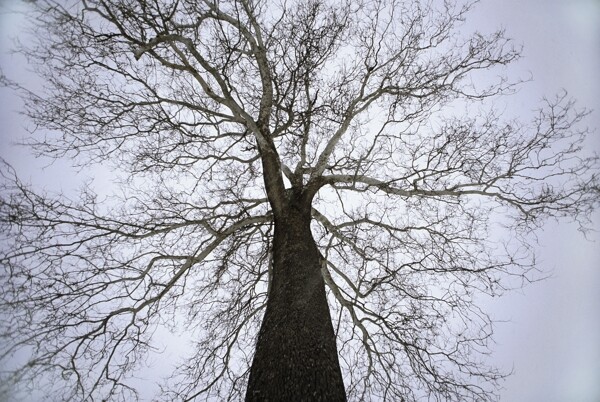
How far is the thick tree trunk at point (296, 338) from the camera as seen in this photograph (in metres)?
2.48

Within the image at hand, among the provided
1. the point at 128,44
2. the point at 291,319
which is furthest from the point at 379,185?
the point at 128,44

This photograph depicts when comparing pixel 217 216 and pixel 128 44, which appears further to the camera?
pixel 217 216

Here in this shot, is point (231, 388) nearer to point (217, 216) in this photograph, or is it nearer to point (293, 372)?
point (217, 216)

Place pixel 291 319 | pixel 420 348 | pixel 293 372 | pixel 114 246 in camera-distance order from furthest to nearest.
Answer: pixel 114 246
pixel 420 348
pixel 291 319
pixel 293 372

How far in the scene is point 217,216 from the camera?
16.5 feet

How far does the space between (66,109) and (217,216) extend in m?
2.36

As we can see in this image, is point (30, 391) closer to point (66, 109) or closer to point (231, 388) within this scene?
point (231, 388)

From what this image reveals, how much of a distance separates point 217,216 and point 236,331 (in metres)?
1.74

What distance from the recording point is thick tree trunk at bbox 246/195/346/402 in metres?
2.48

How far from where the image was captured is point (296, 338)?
282 centimetres

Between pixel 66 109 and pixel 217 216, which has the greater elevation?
pixel 66 109

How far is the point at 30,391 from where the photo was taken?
376 cm

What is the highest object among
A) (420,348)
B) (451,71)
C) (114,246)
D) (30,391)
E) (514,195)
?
(451,71)

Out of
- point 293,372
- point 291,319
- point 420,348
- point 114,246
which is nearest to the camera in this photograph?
point 293,372
